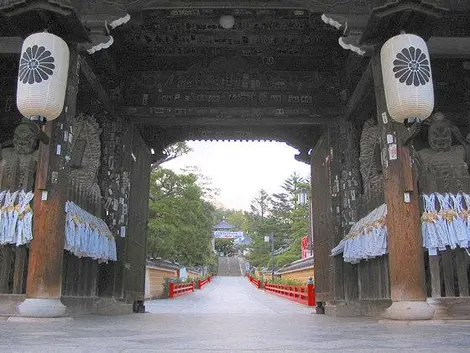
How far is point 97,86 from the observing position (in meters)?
8.45

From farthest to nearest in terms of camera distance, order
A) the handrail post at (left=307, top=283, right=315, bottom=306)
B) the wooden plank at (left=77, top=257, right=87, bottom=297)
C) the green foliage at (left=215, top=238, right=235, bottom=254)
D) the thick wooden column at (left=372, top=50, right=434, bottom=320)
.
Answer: the green foliage at (left=215, top=238, right=235, bottom=254) < the handrail post at (left=307, top=283, right=315, bottom=306) < the wooden plank at (left=77, top=257, right=87, bottom=297) < the thick wooden column at (left=372, top=50, right=434, bottom=320)

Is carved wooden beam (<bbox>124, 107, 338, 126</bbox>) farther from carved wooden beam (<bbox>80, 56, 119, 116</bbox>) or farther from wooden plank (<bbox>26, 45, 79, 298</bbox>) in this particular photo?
wooden plank (<bbox>26, 45, 79, 298</bbox>)

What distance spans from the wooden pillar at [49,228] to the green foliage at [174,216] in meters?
13.9

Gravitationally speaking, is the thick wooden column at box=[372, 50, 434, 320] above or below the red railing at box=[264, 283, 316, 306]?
above

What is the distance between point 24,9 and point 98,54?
319 cm

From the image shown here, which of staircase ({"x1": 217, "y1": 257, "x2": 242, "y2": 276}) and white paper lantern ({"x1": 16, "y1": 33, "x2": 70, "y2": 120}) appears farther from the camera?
staircase ({"x1": 217, "y1": 257, "x2": 242, "y2": 276})

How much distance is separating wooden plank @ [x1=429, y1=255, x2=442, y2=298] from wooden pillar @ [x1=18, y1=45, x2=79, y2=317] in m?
4.92

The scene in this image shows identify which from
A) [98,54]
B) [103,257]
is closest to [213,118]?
[98,54]

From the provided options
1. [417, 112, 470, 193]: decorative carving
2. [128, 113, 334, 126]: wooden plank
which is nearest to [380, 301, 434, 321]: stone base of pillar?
[417, 112, 470, 193]: decorative carving

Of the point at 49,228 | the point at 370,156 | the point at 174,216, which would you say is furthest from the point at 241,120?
the point at 174,216

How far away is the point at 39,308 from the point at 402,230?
15.2 feet

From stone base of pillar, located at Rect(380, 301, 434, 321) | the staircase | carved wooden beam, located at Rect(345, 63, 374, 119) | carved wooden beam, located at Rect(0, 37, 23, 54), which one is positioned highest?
carved wooden beam, located at Rect(0, 37, 23, 54)

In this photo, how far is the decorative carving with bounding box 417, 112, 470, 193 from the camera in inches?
261

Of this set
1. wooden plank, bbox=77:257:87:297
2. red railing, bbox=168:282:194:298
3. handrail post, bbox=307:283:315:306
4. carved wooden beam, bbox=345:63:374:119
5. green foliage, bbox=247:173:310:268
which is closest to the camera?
carved wooden beam, bbox=345:63:374:119
